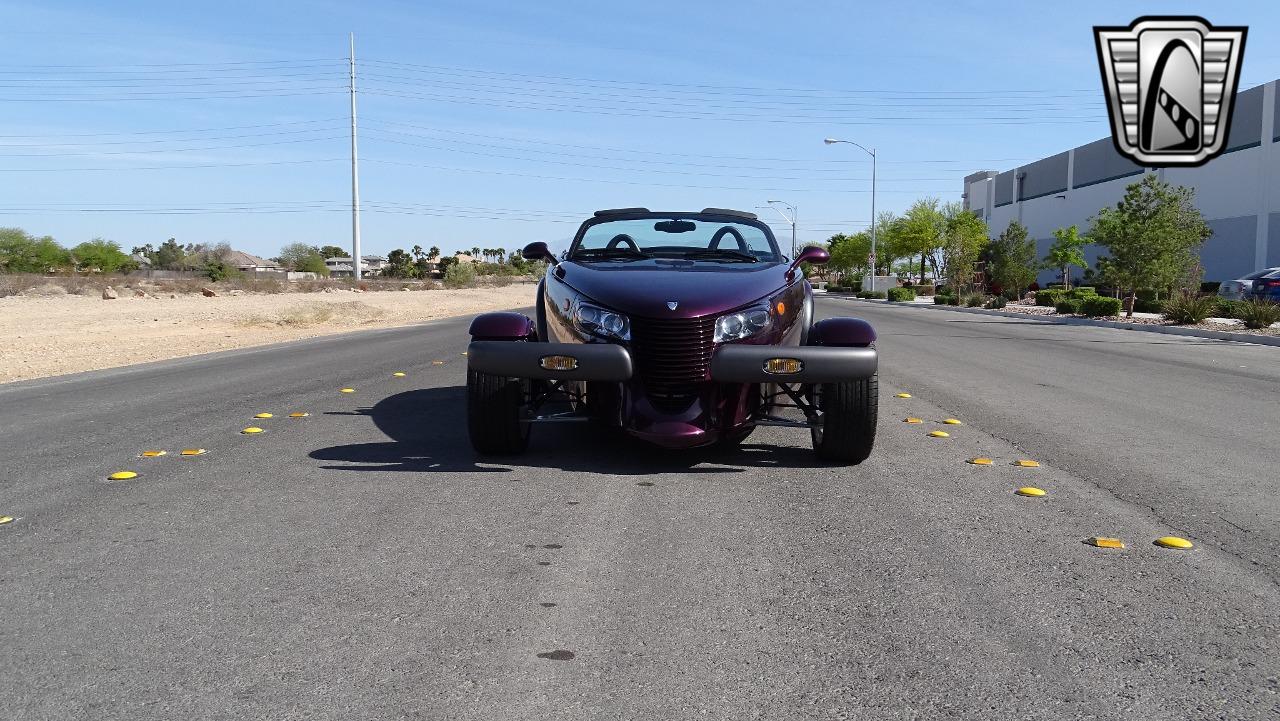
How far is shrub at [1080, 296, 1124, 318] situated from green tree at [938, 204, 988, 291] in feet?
64.6

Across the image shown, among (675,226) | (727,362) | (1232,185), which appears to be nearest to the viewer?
(727,362)

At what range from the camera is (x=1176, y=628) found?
325cm

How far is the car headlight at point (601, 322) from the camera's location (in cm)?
557

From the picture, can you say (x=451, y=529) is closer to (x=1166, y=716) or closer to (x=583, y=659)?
(x=583, y=659)

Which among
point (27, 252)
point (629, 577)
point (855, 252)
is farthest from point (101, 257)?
point (629, 577)

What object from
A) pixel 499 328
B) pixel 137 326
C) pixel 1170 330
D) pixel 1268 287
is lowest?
pixel 137 326

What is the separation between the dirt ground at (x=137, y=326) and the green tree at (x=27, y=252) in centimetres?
3753

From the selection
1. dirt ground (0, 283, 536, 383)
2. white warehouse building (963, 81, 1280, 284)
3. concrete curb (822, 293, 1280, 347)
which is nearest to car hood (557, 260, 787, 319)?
dirt ground (0, 283, 536, 383)

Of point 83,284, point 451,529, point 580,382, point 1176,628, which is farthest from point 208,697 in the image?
point 83,284

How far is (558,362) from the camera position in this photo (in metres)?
5.44

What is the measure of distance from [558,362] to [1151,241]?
28.0m

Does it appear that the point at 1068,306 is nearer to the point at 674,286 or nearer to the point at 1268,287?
the point at 1268,287

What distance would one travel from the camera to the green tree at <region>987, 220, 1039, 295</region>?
155ft

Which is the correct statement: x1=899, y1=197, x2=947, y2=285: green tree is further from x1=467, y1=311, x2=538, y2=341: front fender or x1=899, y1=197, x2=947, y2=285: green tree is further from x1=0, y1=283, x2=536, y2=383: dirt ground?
x1=467, y1=311, x2=538, y2=341: front fender
